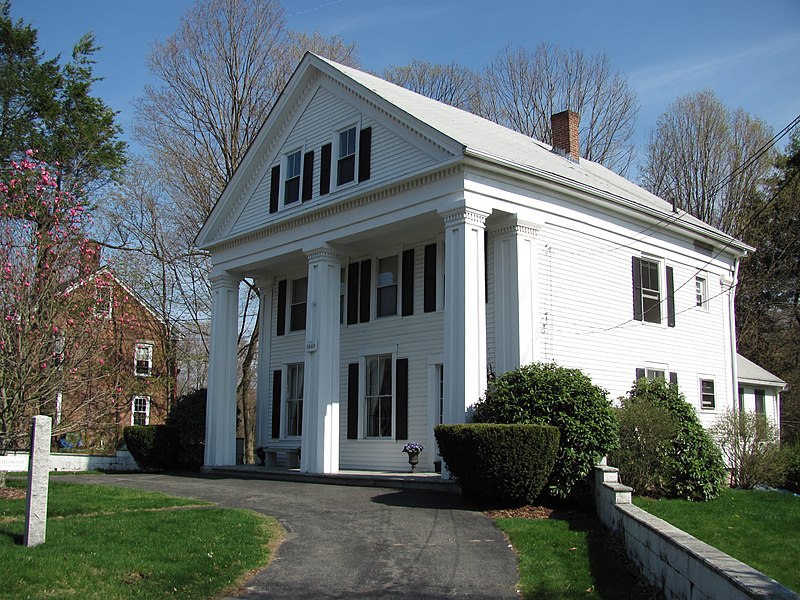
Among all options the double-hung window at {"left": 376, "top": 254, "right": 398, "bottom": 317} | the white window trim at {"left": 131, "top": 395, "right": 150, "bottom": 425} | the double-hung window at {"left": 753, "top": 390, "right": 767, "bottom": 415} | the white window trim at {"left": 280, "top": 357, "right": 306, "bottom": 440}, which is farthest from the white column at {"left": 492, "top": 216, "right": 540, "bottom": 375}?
the white window trim at {"left": 131, "top": 395, "right": 150, "bottom": 425}

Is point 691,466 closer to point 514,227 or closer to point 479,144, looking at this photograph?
point 514,227

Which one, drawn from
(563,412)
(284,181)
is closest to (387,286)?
(284,181)

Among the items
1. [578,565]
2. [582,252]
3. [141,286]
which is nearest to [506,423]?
[578,565]

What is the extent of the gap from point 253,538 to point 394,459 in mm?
9371

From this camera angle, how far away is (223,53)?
106 ft

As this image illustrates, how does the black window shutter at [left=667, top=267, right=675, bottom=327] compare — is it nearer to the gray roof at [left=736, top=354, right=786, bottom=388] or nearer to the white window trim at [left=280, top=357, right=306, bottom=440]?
the gray roof at [left=736, top=354, right=786, bottom=388]

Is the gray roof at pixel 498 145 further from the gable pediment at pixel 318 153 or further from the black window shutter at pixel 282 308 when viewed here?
the black window shutter at pixel 282 308

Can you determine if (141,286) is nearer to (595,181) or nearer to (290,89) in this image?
(290,89)

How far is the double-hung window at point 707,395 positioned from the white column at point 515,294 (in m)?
7.64

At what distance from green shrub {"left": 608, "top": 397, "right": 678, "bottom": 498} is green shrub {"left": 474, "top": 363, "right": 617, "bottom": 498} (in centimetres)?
64

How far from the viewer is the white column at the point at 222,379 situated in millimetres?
22609

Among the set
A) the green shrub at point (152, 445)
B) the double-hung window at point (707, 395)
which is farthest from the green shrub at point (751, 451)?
the green shrub at point (152, 445)

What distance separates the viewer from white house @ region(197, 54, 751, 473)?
1681cm

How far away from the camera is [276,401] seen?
944 inches
